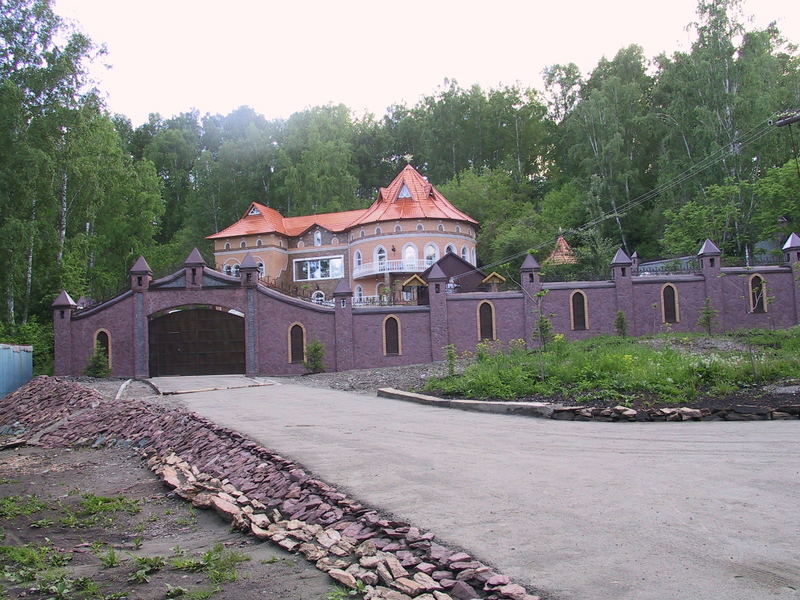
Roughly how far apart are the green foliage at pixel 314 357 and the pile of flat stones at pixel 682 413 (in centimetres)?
1714

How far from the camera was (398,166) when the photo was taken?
223 ft

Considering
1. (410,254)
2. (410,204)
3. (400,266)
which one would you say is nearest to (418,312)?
(400,266)

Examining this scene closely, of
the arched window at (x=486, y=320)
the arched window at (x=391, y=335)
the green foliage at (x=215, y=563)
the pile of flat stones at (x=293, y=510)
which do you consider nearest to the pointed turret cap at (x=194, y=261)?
the arched window at (x=391, y=335)

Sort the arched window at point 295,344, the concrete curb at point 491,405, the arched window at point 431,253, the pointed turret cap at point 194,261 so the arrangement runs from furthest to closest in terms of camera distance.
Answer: the arched window at point 431,253 → the arched window at point 295,344 → the pointed turret cap at point 194,261 → the concrete curb at point 491,405

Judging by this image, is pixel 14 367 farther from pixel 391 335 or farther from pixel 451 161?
pixel 451 161

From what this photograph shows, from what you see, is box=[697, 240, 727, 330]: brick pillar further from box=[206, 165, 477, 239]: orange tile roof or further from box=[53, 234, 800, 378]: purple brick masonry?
box=[206, 165, 477, 239]: orange tile roof

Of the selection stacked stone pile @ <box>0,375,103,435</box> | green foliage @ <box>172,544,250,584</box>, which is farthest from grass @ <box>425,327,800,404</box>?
stacked stone pile @ <box>0,375,103,435</box>

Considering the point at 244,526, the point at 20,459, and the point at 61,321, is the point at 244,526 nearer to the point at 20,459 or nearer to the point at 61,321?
the point at 20,459

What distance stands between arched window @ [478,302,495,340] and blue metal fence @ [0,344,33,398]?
18.1 metres

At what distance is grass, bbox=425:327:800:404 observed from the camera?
39.4ft

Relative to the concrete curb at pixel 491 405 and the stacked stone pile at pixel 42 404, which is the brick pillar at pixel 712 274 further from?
the stacked stone pile at pixel 42 404

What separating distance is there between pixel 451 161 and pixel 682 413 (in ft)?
170

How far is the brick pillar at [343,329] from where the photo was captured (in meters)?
28.6

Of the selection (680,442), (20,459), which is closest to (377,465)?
(680,442)
